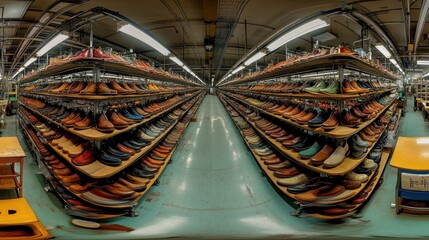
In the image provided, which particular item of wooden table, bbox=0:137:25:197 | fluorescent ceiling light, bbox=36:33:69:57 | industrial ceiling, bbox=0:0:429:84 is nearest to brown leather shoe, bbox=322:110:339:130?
industrial ceiling, bbox=0:0:429:84

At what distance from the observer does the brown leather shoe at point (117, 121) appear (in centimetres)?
257

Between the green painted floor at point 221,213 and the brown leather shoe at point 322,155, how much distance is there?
52 cm

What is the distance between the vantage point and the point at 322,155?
223 centimetres

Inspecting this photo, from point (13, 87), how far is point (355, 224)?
16.7 metres

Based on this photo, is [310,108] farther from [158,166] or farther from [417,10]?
[417,10]

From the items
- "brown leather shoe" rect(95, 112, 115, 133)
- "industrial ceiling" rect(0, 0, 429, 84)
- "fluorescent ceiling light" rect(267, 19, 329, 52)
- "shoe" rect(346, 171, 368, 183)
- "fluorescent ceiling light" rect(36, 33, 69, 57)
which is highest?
"industrial ceiling" rect(0, 0, 429, 84)

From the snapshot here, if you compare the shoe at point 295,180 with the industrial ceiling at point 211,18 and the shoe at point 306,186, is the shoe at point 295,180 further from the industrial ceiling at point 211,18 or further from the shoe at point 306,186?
the industrial ceiling at point 211,18

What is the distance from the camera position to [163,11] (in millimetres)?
4555

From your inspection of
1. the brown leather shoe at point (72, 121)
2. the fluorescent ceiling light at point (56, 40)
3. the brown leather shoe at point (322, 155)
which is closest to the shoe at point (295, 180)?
the brown leather shoe at point (322, 155)

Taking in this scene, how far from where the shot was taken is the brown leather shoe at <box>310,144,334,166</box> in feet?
7.22

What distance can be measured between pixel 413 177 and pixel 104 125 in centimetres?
286

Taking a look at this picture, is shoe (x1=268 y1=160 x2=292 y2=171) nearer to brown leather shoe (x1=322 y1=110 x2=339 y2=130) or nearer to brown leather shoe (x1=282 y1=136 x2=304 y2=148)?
brown leather shoe (x1=282 y1=136 x2=304 y2=148)

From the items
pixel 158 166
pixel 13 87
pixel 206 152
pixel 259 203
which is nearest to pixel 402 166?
pixel 259 203

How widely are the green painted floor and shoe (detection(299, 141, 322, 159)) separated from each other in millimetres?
538
